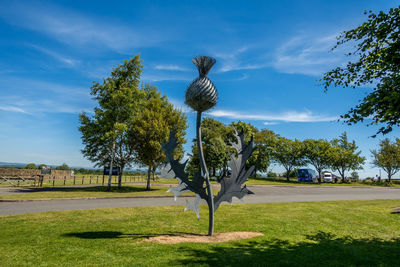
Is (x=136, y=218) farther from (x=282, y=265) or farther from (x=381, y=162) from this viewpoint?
(x=381, y=162)

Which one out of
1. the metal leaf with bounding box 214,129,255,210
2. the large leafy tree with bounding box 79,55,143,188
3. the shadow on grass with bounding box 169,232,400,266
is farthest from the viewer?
the large leafy tree with bounding box 79,55,143,188

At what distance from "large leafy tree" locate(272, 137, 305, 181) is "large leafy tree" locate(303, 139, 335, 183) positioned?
4.40 feet

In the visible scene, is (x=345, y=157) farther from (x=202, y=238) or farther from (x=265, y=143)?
(x=202, y=238)

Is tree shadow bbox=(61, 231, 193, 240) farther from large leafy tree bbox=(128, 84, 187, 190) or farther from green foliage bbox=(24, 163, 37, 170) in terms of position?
green foliage bbox=(24, 163, 37, 170)

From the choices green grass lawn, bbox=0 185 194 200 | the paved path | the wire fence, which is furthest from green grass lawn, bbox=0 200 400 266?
the wire fence

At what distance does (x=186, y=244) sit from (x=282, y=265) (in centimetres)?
248

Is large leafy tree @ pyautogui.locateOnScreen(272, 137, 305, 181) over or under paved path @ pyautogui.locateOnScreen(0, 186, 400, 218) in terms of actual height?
over

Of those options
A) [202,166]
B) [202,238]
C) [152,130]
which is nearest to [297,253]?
[202,238]

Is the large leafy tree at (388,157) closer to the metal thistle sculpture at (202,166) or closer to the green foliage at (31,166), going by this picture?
the metal thistle sculpture at (202,166)

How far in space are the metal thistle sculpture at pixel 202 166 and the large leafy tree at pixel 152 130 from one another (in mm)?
13269

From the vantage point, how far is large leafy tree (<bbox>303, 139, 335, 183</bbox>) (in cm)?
4842

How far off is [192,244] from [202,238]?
2.21ft

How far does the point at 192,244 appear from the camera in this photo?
6.23 meters

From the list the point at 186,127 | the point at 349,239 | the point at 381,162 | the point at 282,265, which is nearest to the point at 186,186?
the point at 282,265
